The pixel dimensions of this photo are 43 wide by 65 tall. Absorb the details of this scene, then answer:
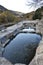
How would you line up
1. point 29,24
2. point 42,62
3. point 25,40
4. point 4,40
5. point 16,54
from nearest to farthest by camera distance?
point 42,62, point 16,54, point 4,40, point 25,40, point 29,24

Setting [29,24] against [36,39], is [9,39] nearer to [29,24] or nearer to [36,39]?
[36,39]

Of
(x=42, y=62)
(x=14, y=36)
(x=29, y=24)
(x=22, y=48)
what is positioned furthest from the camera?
(x=29, y=24)

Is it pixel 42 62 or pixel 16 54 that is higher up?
pixel 42 62

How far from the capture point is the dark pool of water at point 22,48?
513 cm

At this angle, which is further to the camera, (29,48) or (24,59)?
(29,48)

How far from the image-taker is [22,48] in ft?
19.6

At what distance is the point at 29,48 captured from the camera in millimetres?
6004

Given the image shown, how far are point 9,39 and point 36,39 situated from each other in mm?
1122

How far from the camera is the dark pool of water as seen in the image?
5129 millimetres

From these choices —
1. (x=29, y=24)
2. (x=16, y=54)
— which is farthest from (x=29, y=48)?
(x=29, y=24)

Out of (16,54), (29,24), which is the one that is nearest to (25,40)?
(16,54)

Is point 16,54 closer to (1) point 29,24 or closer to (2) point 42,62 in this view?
(2) point 42,62

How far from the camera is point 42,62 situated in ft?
10.8

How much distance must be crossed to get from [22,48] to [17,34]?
1.91 meters
